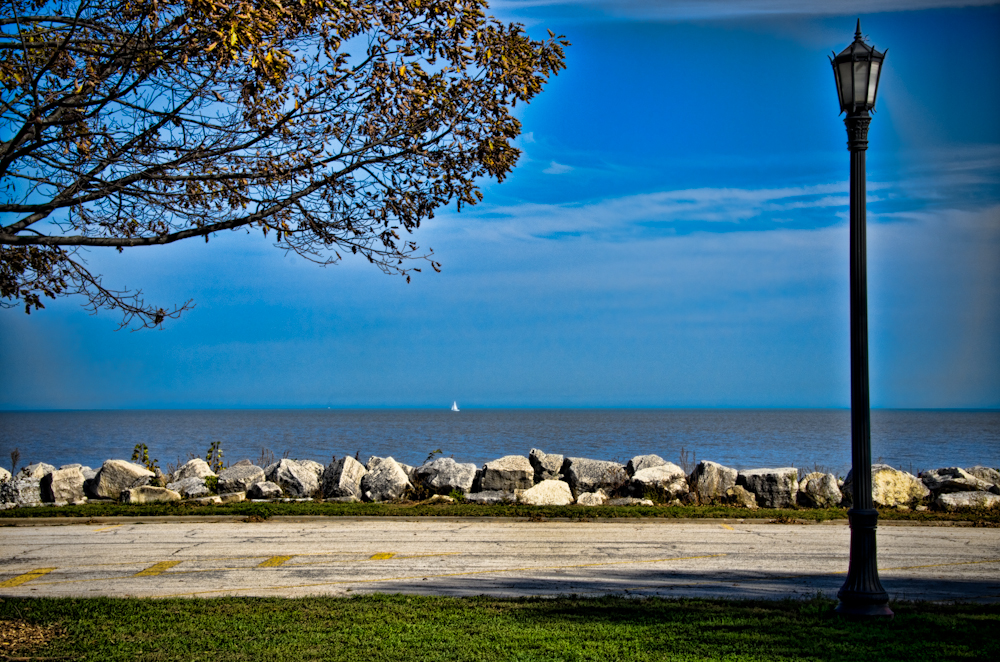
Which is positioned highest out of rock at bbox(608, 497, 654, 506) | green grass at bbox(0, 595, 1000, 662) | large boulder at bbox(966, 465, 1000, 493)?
large boulder at bbox(966, 465, 1000, 493)

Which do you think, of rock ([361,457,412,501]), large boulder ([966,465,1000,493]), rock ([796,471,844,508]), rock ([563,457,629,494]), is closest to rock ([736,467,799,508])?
rock ([796,471,844,508])

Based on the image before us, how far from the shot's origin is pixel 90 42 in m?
6.61

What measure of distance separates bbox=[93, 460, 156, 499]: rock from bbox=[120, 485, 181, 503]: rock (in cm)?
49

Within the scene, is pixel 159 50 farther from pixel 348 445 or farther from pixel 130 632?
pixel 348 445

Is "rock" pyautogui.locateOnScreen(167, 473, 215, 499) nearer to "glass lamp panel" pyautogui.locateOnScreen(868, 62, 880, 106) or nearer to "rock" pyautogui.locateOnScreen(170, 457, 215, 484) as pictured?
"rock" pyautogui.locateOnScreen(170, 457, 215, 484)

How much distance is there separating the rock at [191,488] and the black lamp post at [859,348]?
524 inches

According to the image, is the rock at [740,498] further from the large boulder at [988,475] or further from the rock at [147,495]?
the rock at [147,495]

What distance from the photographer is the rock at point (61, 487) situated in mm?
16609

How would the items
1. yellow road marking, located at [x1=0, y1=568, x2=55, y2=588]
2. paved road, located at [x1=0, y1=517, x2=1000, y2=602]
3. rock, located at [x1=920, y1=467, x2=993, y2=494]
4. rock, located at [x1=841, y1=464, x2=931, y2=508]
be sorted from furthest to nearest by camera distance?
rock, located at [x1=920, y1=467, x2=993, y2=494], rock, located at [x1=841, y1=464, x2=931, y2=508], yellow road marking, located at [x1=0, y1=568, x2=55, y2=588], paved road, located at [x1=0, y1=517, x2=1000, y2=602]

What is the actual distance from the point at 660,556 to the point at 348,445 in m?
46.5

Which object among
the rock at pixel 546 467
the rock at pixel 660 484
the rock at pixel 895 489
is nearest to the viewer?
the rock at pixel 895 489

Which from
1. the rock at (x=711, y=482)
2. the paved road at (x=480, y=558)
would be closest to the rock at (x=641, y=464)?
A: the rock at (x=711, y=482)

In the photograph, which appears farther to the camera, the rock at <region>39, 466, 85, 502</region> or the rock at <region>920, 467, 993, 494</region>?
the rock at <region>39, 466, 85, 502</region>

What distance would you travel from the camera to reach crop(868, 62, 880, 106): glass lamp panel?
7.73m
